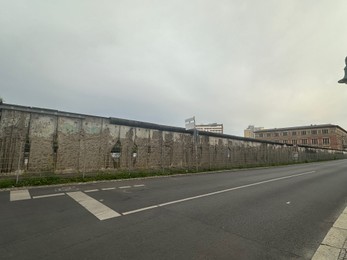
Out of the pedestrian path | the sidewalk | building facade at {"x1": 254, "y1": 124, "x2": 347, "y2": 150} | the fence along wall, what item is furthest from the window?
the pedestrian path

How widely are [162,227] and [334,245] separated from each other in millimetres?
3124

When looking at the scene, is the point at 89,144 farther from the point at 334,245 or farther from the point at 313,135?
the point at 313,135

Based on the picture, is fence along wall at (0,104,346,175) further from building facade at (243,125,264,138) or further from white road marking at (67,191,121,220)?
building facade at (243,125,264,138)

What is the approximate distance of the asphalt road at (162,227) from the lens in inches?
131

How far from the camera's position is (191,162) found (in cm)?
1997

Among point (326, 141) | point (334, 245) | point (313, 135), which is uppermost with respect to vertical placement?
point (313, 135)

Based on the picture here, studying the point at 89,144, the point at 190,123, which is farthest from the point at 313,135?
the point at 89,144

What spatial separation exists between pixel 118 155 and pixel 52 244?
1110cm

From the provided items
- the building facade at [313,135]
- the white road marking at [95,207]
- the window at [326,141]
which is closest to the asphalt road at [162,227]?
the white road marking at [95,207]

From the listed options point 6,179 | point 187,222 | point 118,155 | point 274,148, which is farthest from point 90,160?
point 274,148

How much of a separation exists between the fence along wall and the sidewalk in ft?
38.4

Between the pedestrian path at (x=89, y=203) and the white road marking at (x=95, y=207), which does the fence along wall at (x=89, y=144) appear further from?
the white road marking at (x=95, y=207)

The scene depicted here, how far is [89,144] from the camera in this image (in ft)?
43.3

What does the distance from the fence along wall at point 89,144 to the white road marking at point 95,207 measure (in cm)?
493
